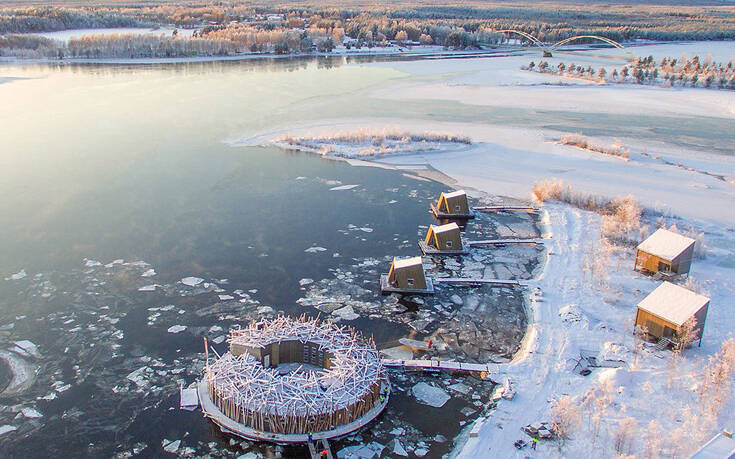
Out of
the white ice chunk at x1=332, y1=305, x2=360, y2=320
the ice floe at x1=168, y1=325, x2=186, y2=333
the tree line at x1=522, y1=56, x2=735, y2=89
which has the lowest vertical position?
the ice floe at x1=168, y1=325, x2=186, y2=333

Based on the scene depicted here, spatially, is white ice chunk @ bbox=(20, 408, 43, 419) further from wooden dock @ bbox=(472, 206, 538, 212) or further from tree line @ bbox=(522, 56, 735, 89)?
tree line @ bbox=(522, 56, 735, 89)

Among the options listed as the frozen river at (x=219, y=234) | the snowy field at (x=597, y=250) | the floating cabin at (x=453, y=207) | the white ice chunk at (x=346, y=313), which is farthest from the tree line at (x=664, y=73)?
the white ice chunk at (x=346, y=313)

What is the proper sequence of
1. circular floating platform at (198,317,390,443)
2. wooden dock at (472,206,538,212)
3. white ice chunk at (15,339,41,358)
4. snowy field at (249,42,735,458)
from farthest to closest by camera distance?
wooden dock at (472,206,538,212), white ice chunk at (15,339,41,358), snowy field at (249,42,735,458), circular floating platform at (198,317,390,443)

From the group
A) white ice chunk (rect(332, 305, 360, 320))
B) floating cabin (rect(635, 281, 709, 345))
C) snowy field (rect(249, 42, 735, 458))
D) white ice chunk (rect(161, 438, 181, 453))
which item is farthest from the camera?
white ice chunk (rect(332, 305, 360, 320))

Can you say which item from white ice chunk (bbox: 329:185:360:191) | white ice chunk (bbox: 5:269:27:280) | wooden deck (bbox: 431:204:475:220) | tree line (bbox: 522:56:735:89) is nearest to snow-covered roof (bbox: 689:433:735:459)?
wooden deck (bbox: 431:204:475:220)

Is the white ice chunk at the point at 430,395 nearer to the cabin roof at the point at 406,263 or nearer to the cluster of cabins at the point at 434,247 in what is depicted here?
the cluster of cabins at the point at 434,247

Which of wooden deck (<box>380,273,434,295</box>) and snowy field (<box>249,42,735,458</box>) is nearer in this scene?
snowy field (<box>249,42,735,458</box>)

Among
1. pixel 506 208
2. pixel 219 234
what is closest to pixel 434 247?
pixel 506 208

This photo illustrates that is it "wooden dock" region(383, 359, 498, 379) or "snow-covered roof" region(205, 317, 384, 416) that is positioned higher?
"snow-covered roof" region(205, 317, 384, 416)
